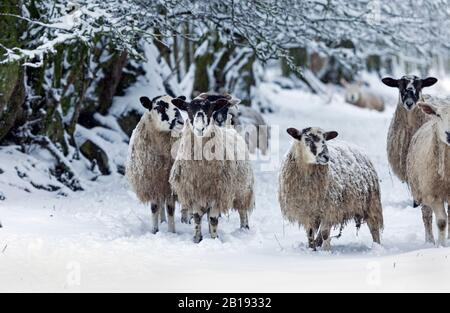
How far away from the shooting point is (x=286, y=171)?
7.87m

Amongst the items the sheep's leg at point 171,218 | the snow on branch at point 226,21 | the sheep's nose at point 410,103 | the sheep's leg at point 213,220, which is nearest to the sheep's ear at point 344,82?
the snow on branch at point 226,21

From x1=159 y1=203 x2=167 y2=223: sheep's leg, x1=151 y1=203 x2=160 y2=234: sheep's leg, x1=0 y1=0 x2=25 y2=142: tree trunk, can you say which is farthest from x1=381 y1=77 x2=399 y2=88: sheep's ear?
x1=0 y1=0 x2=25 y2=142: tree trunk

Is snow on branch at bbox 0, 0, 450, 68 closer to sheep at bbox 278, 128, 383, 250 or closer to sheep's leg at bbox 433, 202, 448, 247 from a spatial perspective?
sheep at bbox 278, 128, 383, 250

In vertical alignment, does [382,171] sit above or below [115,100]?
below

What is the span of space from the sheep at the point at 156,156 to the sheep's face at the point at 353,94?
21.4 metres

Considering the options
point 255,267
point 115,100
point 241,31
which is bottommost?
point 255,267

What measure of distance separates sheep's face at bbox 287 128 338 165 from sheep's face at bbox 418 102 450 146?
3.66 feet

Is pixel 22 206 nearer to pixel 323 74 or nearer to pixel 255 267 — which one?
pixel 255 267

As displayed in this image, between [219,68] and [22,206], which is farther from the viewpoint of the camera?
[219,68]

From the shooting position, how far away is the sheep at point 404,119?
9867 millimetres

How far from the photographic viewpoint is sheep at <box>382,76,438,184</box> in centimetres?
987

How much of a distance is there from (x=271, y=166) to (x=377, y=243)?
25.4ft

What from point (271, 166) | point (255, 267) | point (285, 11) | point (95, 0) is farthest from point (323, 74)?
point (255, 267)
